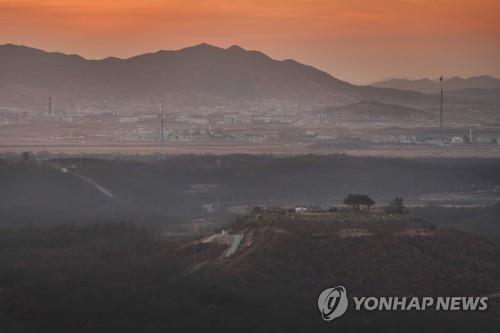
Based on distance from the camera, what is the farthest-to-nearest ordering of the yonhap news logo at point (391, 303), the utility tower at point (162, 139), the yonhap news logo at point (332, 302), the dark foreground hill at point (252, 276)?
the utility tower at point (162, 139)
the yonhap news logo at point (391, 303)
the yonhap news logo at point (332, 302)
the dark foreground hill at point (252, 276)

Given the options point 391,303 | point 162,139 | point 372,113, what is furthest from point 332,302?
point 372,113

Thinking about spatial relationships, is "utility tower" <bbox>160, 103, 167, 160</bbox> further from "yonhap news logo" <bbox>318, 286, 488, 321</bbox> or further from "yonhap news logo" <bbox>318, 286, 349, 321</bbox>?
"yonhap news logo" <bbox>318, 286, 488, 321</bbox>

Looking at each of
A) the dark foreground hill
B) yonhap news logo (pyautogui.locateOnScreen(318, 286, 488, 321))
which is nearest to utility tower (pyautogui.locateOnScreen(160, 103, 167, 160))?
the dark foreground hill

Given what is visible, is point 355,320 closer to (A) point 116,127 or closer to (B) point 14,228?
(B) point 14,228

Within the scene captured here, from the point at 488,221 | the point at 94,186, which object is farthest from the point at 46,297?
the point at 94,186

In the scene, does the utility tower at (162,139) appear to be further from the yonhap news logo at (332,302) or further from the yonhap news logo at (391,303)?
the yonhap news logo at (391,303)

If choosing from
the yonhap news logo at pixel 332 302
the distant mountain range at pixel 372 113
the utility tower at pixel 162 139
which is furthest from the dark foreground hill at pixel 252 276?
the distant mountain range at pixel 372 113
